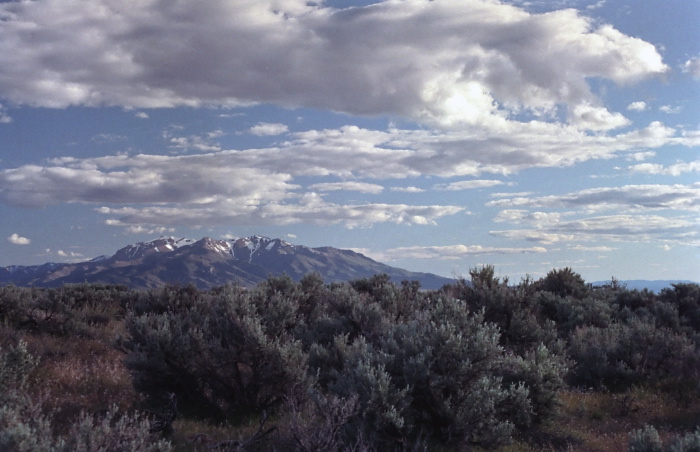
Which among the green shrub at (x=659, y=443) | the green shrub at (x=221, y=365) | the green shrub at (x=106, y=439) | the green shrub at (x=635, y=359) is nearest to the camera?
the green shrub at (x=106, y=439)

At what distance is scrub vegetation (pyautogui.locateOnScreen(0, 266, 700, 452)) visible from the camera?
7453 mm

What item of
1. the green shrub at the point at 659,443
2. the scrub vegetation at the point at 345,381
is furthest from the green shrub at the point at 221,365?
the green shrub at the point at 659,443

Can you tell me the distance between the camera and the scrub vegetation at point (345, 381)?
7453mm

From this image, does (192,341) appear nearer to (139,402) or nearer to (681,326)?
(139,402)

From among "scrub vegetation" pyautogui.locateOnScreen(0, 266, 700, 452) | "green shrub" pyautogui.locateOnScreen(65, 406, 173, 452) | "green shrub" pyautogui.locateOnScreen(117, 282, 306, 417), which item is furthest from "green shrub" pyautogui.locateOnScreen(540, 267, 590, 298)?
"green shrub" pyautogui.locateOnScreen(65, 406, 173, 452)

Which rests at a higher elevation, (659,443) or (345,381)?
(345,381)

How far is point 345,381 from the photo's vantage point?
806cm

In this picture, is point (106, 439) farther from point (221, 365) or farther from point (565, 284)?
point (565, 284)

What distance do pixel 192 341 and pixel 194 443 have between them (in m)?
2.80

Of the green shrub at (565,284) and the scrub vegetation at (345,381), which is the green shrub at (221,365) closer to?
the scrub vegetation at (345,381)

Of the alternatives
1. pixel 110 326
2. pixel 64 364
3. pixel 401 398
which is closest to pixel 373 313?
pixel 401 398

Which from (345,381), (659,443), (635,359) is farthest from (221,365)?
(635,359)

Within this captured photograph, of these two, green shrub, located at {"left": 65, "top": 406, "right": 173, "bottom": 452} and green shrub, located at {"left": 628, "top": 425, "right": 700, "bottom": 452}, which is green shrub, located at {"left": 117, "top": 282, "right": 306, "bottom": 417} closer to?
green shrub, located at {"left": 65, "top": 406, "right": 173, "bottom": 452}

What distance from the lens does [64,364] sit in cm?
1225
